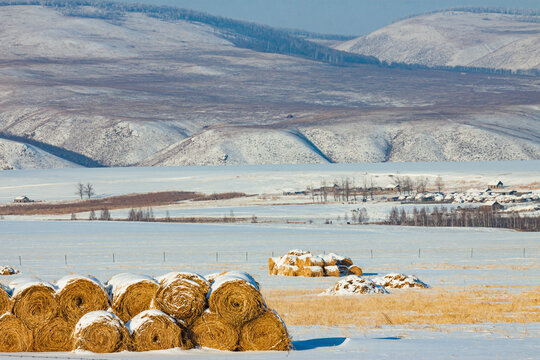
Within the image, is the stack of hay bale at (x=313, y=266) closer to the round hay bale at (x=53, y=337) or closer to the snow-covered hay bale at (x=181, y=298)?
the snow-covered hay bale at (x=181, y=298)

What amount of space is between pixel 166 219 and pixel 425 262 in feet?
187

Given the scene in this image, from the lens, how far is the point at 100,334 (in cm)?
1463

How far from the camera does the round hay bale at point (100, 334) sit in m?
14.6

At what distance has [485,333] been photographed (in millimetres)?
18469

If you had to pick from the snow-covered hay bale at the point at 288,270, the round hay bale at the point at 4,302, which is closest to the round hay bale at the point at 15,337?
the round hay bale at the point at 4,302

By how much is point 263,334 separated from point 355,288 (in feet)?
48.2

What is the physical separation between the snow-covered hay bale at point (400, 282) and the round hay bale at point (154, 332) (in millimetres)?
18455

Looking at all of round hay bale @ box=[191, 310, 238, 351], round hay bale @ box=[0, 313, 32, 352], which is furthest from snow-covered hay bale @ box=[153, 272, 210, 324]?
round hay bale @ box=[0, 313, 32, 352]

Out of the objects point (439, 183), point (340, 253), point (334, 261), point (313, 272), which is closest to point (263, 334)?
point (313, 272)

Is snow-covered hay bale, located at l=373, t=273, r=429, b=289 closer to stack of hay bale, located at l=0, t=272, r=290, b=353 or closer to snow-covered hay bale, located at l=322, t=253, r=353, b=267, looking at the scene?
snow-covered hay bale, located at l=322, t=253, r=353, b=267

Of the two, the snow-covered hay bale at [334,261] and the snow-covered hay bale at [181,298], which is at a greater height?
the snow-covered hay bale at [181,298]

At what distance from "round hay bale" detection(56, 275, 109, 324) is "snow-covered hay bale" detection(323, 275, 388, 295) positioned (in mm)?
15028

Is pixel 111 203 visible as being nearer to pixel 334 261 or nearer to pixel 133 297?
pixel 334 261

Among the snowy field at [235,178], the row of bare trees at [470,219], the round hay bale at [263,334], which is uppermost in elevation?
the round hay bale at [263,334]
